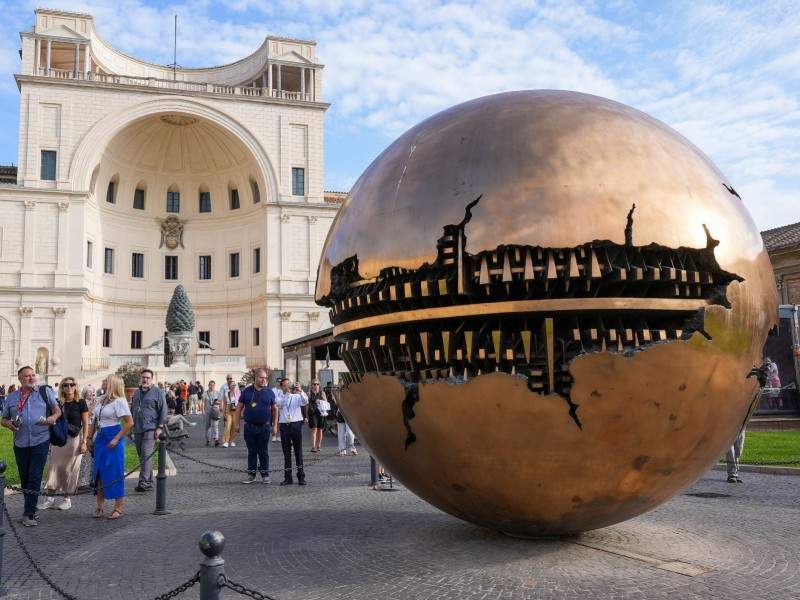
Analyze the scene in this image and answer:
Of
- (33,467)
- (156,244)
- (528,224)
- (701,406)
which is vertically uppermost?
(156,244)

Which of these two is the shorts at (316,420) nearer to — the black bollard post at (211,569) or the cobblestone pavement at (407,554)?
the cobblestone pavement at (407,554)

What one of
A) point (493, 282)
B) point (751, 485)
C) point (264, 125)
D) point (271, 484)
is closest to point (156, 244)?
point (264, 125)

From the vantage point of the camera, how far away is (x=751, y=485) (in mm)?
9656

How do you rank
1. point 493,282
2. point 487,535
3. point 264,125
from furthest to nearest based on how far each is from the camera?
point 264,125 < point 487,535 < point 493,282

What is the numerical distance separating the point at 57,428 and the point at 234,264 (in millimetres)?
41800

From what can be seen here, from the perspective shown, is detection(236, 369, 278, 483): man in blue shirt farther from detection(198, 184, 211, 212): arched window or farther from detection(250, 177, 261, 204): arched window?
detection(198, 184, 211, 212): arched window

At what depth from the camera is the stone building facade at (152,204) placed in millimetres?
42094

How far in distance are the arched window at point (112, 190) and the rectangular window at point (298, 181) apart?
1191 centimetres

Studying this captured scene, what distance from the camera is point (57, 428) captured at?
8.49m

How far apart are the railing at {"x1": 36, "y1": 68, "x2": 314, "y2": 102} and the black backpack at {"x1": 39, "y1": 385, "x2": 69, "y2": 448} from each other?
130ft

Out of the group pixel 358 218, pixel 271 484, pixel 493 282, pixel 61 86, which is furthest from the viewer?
pixel 61 86

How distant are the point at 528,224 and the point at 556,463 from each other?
1417mm

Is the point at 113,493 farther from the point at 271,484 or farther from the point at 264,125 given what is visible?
the point at 264,125

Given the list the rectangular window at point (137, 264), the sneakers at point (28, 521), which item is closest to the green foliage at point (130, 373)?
the rectangular window at point (137, 264)
